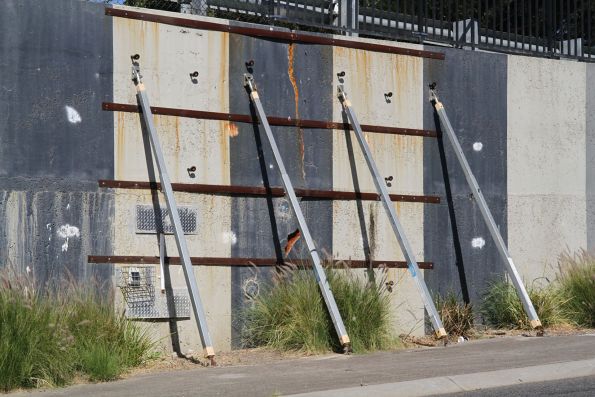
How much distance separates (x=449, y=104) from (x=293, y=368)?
539cm

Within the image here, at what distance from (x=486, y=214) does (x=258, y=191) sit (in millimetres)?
3105

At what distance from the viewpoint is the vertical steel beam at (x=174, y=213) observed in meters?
11.3

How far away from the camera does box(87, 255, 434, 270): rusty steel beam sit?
39.4 feet

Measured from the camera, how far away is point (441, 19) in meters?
15.5

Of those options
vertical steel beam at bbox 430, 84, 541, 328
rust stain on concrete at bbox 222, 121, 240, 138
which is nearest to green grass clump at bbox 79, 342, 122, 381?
rust stain on concrete at bbox 222, 121, 240, 138

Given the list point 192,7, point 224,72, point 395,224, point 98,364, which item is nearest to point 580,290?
point 395,224

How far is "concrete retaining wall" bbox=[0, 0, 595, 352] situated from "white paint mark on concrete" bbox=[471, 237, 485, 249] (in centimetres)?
2

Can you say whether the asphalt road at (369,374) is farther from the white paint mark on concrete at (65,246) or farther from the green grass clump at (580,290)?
the green grass clump at (580,290)

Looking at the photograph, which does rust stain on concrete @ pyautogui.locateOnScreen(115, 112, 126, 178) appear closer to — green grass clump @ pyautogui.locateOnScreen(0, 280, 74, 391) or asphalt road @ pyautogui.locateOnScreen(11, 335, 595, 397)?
green grass clump @ pyautogui.locateOnScreen(0, 280, 74, 391)

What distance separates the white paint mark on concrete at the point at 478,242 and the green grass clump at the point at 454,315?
863 millimetres

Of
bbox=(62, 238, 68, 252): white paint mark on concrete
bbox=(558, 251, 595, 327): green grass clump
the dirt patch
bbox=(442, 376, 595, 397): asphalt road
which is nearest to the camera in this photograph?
bbox=(442, 376, 595, 397): asphalt road

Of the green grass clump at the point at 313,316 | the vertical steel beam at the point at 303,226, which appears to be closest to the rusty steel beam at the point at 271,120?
the vertical steel beam at the point at 303,226

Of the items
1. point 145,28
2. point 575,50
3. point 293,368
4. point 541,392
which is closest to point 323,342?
point 293,368

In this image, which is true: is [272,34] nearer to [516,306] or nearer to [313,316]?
[313,316]
